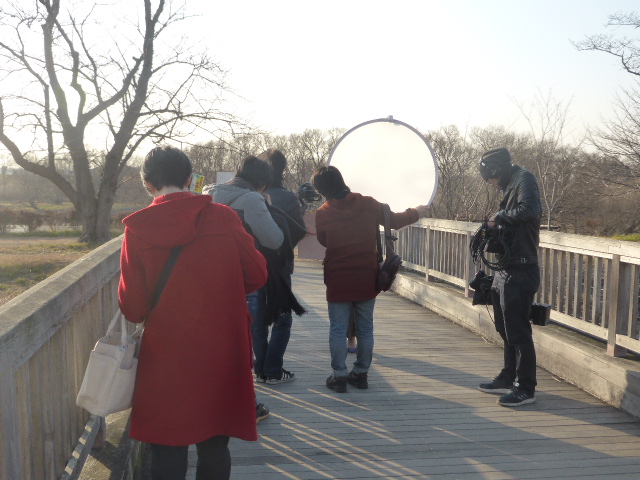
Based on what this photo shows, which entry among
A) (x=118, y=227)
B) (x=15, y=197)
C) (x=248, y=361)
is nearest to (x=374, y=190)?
(x=248, y=361)

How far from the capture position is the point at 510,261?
16.1 ft

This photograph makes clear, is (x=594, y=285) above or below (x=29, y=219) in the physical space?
above

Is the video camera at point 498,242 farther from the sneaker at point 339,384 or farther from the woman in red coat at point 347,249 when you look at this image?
the sneaker at point 339,384

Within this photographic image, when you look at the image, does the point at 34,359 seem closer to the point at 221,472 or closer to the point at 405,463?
the point at 221,472

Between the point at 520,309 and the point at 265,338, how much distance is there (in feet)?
6.71

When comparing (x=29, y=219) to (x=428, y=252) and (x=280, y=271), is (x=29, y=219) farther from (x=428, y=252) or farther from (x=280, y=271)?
(x=280, y=271)

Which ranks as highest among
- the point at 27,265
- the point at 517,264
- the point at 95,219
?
the point at 517,264

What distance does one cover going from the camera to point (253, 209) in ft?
14.7

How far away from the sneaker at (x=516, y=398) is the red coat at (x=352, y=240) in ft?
4.22

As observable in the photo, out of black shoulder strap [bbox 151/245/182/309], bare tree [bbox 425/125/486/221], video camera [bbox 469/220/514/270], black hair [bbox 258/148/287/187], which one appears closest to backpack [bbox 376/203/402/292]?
video camera [bbox 469/220/514/270]

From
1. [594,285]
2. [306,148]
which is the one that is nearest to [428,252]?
[594,285]

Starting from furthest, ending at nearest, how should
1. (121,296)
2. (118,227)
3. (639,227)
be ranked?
(118,227) → (639,227) → (121,296)

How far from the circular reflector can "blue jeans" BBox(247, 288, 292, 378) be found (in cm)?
127

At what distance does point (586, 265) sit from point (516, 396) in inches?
57.9
